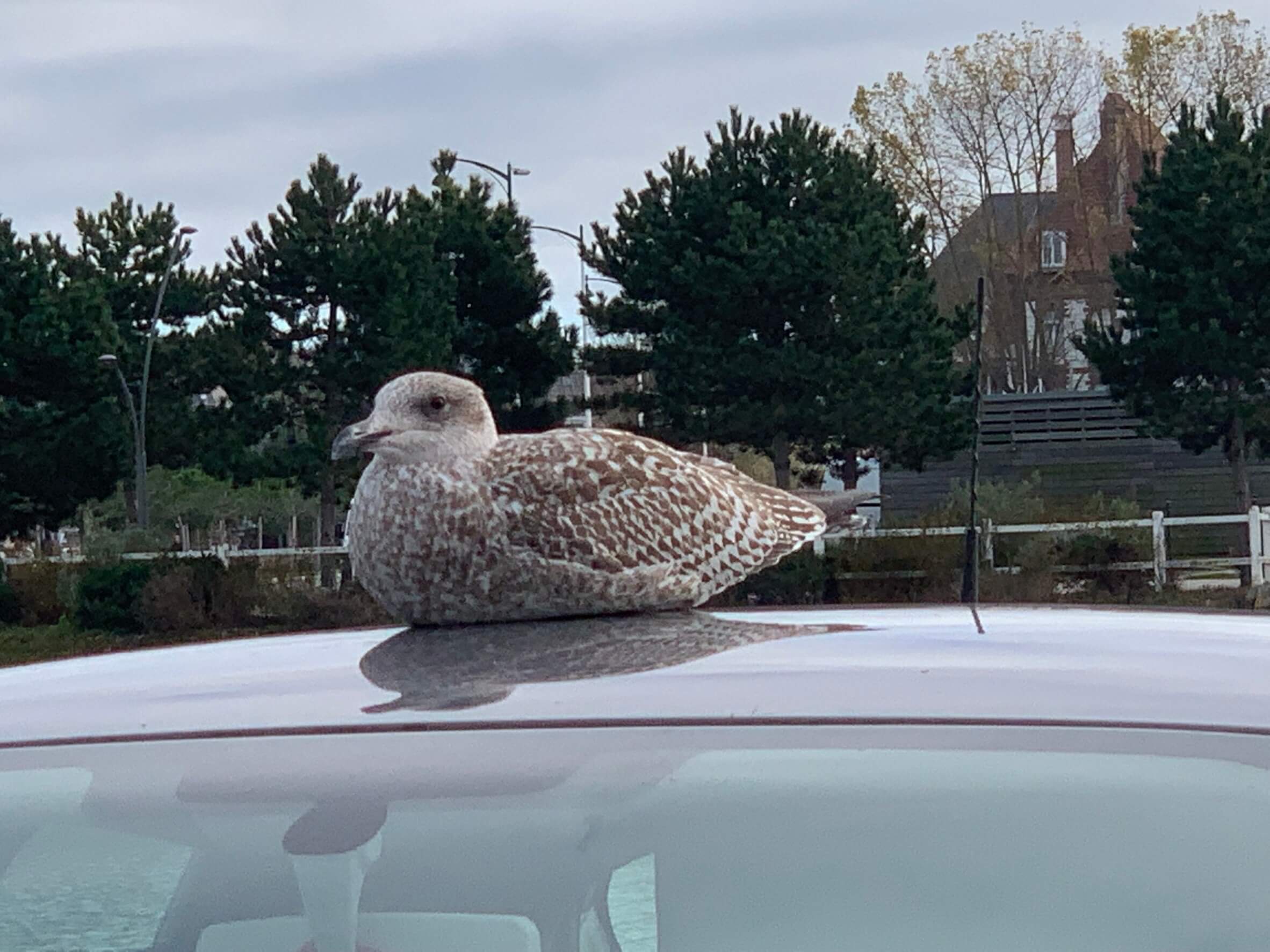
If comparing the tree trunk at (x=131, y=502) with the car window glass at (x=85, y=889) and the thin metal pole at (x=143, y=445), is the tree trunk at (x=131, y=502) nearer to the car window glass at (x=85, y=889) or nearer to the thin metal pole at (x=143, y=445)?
the thin metal pole at (x=143, y=445)

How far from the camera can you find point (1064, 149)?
5112 centimetres

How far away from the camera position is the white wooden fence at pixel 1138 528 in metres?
24.1

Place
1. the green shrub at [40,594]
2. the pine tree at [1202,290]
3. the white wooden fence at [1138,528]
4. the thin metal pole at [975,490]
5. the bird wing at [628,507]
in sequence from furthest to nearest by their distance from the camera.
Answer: the pine tree at [1202,290]
the green shrub at [40,594]
the white wooden fence at [1138,528]
the bird wing at [628,507]
the thin metal pole at [975,490]

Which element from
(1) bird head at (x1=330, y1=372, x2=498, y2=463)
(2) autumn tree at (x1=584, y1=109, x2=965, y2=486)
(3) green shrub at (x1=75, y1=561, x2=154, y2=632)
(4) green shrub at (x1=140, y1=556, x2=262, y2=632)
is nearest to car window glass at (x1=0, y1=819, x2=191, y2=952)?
(1) bird head at (x1=330, y1=372, x2=498, y2=463)

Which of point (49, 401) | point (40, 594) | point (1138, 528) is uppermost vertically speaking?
point (49, 401)

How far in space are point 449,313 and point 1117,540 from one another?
60.3ft

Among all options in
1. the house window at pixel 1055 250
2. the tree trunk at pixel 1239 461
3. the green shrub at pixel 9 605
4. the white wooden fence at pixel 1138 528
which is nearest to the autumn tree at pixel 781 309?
the tree trunk at pixel 1239 461

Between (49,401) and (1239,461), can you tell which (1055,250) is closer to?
(1239,461)

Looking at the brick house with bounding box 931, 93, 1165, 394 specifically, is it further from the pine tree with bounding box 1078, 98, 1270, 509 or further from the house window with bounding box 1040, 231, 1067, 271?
the pine tree with bounding box 1078, 98, 1270, 509

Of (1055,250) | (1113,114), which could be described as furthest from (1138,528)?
(1055,250)

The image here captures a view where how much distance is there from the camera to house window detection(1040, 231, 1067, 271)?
5362cm

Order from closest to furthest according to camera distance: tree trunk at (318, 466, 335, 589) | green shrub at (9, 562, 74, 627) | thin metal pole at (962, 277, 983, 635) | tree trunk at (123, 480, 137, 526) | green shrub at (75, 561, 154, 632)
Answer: thin metal pole at (962, 277, 983, 635)
green shrub at (75, 561, 154, 632)
green shrub at (9, 562, 74, 627)
tree trunk at (318, 466, 335, 589)
tree trunk at (123, 480, 137, 526)

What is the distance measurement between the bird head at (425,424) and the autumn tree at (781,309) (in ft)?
A: 107

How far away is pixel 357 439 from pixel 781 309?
33855 mm
